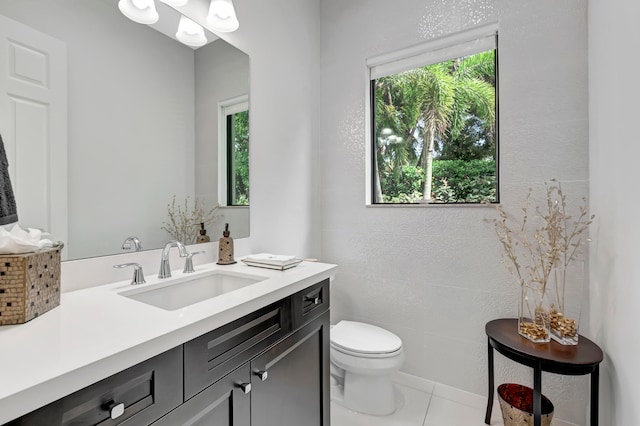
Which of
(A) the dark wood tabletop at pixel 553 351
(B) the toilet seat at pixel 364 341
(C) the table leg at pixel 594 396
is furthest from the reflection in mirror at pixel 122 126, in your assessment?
(C) the table leg at pixel 594 396

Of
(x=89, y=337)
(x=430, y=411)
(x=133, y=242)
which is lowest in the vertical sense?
(x=430, y=411)

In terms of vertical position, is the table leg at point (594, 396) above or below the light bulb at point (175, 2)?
below

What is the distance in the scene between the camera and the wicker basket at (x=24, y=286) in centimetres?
69

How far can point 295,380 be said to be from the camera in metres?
1.16

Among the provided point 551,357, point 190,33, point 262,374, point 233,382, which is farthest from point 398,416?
point 190,33

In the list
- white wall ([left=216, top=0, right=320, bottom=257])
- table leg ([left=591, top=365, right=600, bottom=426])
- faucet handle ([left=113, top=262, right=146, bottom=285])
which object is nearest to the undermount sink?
faucet handle ([left=113, top=262, right=146, bottom=285])

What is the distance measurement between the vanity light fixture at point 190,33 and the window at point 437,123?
3.85ft

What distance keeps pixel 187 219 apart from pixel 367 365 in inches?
46.3

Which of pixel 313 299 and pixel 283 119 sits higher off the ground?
pixel 283 119

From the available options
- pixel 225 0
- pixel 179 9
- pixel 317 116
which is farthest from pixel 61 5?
pixel 317 116

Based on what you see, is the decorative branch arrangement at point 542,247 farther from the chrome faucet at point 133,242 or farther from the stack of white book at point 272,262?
the chrome faucet at point 133,242

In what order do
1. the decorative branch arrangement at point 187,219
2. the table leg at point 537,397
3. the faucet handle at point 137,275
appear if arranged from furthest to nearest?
the decorative branch arrangement at point 187,219, the table leg at point 537,397, the faucet handle at point 137,275

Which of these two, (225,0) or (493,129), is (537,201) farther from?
(225,0)

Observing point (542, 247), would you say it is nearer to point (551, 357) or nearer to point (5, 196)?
point (551, 357)
